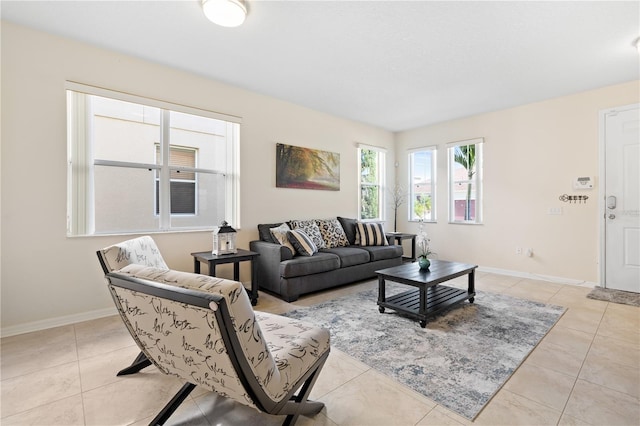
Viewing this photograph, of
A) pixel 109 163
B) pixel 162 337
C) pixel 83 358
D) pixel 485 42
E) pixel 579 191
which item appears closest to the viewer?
pixel 162 337

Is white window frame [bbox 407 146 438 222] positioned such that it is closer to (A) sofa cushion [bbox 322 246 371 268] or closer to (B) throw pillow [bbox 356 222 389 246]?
(B) throw pillow [bbox 356 222 389 246]

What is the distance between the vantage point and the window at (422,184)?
18.8 feet

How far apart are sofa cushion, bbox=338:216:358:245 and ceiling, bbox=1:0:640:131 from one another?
2050 mm

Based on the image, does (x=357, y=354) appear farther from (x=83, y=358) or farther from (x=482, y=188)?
(x=482, y=188)

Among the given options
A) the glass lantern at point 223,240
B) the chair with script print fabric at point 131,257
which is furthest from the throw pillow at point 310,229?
the chair with script print fabric at point 131,257

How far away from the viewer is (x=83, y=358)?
6.98 ft

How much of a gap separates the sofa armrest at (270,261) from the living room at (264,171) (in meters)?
0.33

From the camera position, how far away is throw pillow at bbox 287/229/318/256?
375 centimetres

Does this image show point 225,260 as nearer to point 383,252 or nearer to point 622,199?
point 383,252

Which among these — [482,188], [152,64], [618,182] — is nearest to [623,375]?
[618,182]

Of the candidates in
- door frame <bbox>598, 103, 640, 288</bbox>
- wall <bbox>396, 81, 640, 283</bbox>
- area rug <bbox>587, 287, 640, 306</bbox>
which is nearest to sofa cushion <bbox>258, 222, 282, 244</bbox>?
wall <bbox>396, 81, 640, 283</bbox>

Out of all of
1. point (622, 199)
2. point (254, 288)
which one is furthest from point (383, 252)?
point (622, 199)

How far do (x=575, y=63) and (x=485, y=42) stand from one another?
1.34 meters

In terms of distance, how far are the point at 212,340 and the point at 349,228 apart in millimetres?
4067
